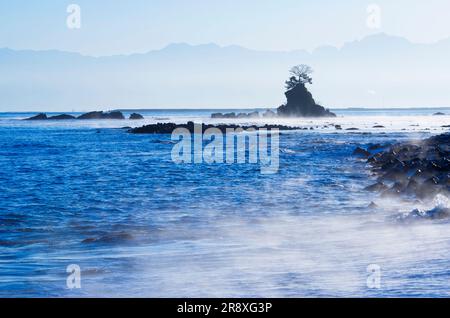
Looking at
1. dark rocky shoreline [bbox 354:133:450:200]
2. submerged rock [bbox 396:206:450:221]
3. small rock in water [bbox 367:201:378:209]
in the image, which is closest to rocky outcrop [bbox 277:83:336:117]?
dark rocky shoreline [bbox 354:133:450:200]

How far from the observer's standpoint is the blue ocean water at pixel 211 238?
356 inches

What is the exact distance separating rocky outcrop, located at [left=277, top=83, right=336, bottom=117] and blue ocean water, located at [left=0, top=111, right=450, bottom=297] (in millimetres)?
82182

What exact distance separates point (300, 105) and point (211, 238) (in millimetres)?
102697

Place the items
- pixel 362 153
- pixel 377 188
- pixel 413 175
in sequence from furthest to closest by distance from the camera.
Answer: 1. pixel 362 153
2. pixel 413 175
3. pixel 377 188

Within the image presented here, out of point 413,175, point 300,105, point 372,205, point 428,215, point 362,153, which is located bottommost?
point 362,153

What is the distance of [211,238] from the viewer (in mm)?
13492

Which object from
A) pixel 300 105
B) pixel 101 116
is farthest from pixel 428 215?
pixel 101 116

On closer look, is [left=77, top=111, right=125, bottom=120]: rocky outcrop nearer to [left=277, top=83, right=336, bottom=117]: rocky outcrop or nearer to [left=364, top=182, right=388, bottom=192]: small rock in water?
[left=277, top=83, right=336, bottom=117]: rocky outcrop

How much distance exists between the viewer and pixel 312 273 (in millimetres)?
9523

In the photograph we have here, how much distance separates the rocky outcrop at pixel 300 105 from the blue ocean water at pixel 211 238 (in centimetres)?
8218

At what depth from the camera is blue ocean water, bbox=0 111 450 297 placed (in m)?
9.03

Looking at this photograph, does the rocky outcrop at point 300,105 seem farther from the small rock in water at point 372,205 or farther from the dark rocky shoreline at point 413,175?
the small rock in water at point 372,205

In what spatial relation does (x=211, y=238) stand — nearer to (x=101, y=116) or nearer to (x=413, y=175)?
(x=413, y=175)

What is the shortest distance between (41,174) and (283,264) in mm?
22070
